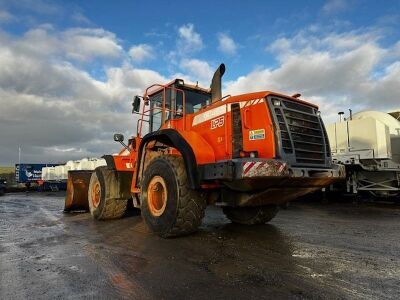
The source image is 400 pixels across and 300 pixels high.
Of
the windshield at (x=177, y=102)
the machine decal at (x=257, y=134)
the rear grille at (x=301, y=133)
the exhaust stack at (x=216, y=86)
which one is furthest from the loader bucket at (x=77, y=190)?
the rear grille at (x=301, y=133)

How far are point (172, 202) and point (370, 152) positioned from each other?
910 cm

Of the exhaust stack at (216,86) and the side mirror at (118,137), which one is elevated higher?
the exhaust stack at (216,86)

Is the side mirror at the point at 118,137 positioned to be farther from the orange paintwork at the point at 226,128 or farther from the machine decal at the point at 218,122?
the machine decal at the point at 218,122

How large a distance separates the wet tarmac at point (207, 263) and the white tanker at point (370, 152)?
5.26 meters

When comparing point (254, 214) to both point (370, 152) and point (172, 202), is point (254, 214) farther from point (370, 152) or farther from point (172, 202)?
point (370, 152)

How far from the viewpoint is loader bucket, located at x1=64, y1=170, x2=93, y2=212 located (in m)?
11.7

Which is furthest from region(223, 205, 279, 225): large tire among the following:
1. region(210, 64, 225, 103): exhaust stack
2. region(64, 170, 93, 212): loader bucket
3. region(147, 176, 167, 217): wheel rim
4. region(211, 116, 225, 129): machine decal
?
region(64, 170, 93, 212): loader bucket

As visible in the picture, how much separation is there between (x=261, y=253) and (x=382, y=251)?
1771 mm

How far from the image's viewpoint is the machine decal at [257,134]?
5.99 meters

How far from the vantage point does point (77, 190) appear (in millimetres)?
11719

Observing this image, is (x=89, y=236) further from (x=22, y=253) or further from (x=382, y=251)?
(x=382, y=251)

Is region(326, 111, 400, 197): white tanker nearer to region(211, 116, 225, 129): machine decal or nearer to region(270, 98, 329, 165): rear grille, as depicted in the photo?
region(270, 98, 329, 165): rear grille

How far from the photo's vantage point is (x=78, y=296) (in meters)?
3.66

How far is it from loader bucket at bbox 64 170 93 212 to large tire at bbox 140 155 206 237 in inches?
213
